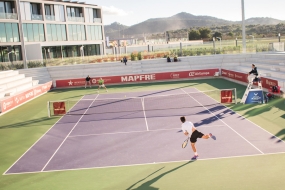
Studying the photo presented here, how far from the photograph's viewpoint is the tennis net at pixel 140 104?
78.3 ft

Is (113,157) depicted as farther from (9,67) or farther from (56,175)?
(9,67)

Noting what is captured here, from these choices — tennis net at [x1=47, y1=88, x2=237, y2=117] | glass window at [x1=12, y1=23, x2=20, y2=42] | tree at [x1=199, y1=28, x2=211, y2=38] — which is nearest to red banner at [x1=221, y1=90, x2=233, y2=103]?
tennis net at [x1=47, y1=88, x2=237, y2=117]

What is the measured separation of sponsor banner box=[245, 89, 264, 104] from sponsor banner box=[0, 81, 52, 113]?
59.8 ft

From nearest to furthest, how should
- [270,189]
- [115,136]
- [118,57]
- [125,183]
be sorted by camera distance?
1. [270,189]
2. [125,183]
3. [115,136]
4. [118,57]

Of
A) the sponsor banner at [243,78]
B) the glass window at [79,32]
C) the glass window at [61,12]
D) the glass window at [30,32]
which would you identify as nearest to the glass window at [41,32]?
the glass window at [30,32]

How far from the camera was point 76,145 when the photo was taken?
16.3m

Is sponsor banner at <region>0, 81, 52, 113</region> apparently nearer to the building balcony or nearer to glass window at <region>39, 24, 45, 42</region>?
the building balcony

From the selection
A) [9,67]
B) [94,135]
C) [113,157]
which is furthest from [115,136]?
[9,67]

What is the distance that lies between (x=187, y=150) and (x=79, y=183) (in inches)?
199

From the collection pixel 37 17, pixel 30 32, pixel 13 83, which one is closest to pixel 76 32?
pixel 37 17

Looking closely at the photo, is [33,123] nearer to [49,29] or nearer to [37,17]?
[37,17]

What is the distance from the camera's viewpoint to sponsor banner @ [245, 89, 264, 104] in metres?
23.5

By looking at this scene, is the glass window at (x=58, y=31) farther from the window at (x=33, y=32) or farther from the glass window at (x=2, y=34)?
the glass window at (x=2, y=34)

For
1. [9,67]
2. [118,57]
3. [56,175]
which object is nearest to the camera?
[56,175]
